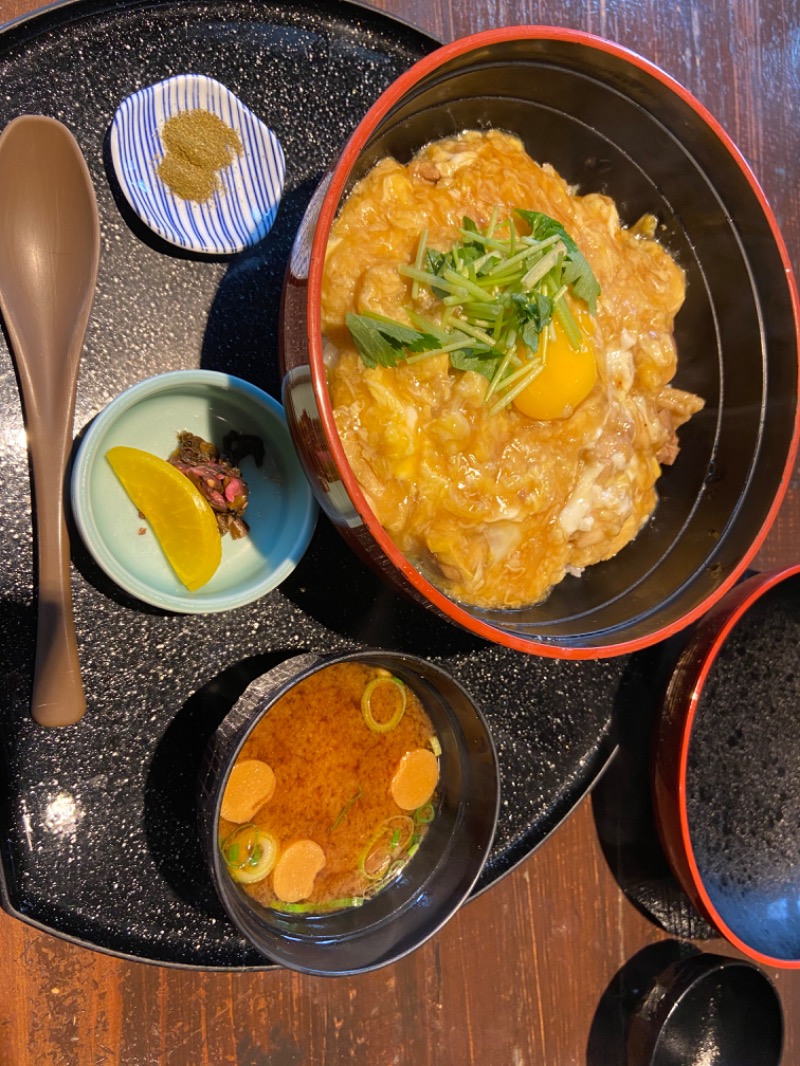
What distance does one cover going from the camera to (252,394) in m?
2.07

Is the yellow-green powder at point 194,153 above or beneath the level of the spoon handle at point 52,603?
above

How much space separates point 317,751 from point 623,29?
2445 mm

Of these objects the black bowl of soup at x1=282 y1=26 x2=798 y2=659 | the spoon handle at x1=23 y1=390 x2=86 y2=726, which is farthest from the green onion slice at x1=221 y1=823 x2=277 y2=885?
the black bowl of soup at x1=282 y1=26 x2=798 y2=659

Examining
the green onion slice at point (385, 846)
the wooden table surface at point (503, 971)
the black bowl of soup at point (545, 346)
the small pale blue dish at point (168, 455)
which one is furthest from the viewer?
the green onion slice at point (385, 846)

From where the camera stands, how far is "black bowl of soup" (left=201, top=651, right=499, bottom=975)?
2092 millimetres

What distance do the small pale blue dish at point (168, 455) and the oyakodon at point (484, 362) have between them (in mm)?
345

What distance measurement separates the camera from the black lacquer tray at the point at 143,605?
200cm

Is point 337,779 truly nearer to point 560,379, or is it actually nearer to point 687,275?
point 560,379

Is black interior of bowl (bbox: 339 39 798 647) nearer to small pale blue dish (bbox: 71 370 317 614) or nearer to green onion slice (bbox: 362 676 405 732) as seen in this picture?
green onion slice (bbox: 362 676 405 732)

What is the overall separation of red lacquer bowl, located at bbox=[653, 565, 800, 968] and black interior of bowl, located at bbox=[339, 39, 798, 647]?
1.17 ft

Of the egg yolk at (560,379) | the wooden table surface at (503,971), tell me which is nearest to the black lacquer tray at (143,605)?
the wooden table surface at (503,971)

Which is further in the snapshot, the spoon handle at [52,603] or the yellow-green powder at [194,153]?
the yellow-green powder at [194,153]

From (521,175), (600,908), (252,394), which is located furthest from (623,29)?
(600,908)

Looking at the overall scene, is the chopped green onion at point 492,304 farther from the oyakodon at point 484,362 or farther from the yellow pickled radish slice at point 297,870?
the yellow pickled radish slice at point 297,870
